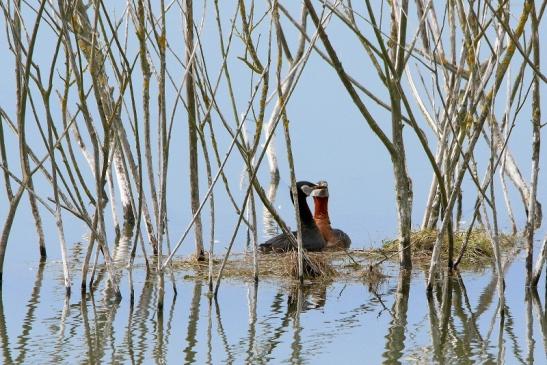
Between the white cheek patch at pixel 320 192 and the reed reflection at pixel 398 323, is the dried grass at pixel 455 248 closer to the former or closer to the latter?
the reed reflection at pixel 398 323

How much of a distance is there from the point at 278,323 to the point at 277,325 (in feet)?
0.21

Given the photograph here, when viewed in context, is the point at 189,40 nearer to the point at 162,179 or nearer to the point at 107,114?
the point at 107,114

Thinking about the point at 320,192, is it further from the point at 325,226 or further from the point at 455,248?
the point at 455,248

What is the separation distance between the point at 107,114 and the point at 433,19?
270cm

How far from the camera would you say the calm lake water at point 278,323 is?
26.5 feet

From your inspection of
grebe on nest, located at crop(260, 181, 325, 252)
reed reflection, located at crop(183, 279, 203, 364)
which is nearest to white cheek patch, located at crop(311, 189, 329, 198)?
grebe on nest, located at crop(260, 181, 325, 252)

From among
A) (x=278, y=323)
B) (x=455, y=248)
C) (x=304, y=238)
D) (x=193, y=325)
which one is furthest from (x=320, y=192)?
(x=193, y=325)

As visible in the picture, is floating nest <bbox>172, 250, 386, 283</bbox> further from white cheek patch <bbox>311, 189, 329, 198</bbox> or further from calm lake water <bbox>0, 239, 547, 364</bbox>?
white cheek patch <bbox>311, 189, 329, 198</bbox>

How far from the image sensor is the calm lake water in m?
8.06

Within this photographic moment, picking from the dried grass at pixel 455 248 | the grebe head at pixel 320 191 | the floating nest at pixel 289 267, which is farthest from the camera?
the grebe head at pixel 320 191

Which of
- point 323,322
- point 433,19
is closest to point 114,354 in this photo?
point 323,322

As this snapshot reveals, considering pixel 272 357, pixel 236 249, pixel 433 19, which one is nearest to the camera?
pixel 272 357

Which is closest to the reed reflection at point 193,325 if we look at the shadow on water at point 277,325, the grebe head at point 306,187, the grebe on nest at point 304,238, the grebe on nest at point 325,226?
the shadow on water at point 277,325

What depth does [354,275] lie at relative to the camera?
10781 millimetres
